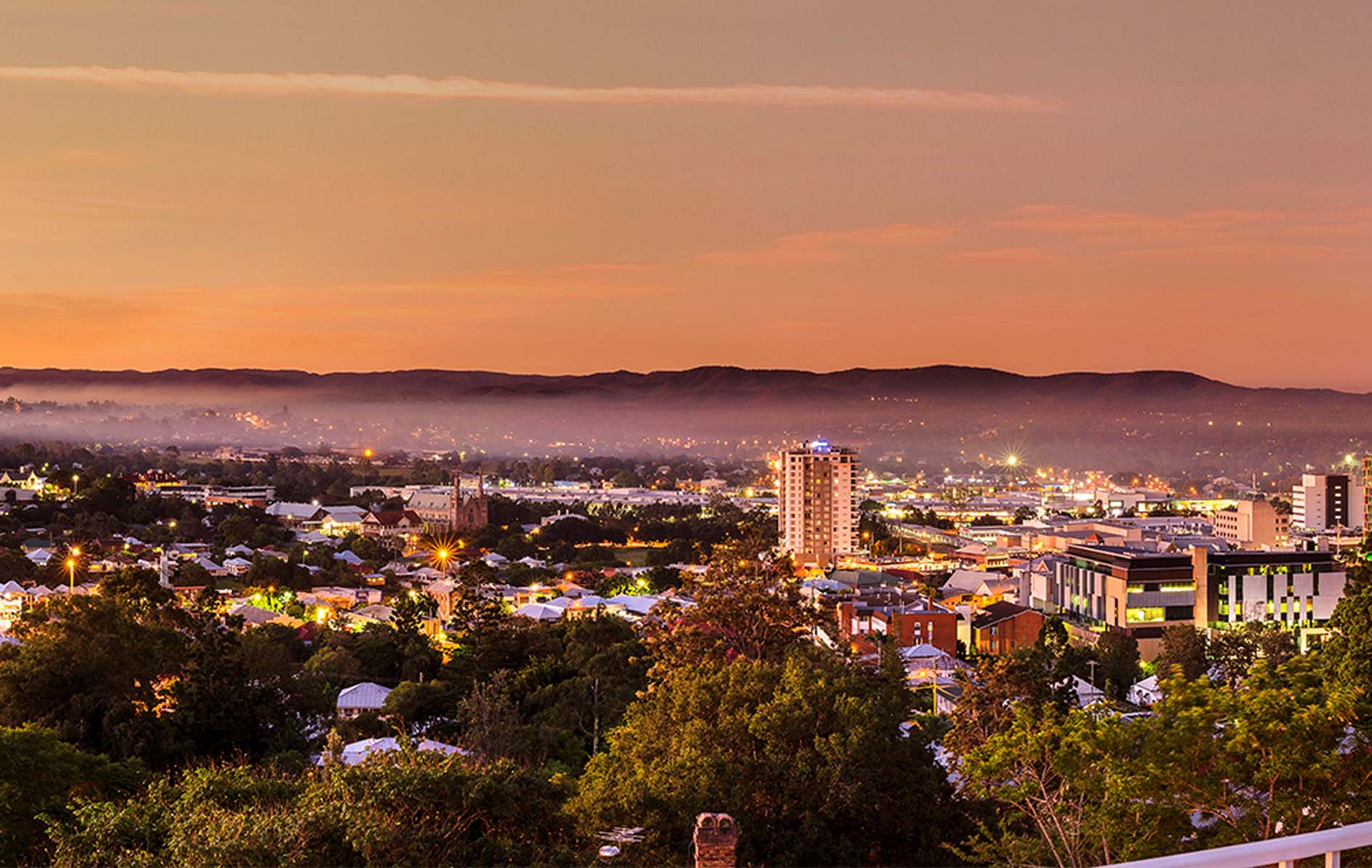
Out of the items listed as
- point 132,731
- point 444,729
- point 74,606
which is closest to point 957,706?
point 444,729

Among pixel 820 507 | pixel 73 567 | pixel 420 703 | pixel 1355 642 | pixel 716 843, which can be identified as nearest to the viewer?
pixel 716 843

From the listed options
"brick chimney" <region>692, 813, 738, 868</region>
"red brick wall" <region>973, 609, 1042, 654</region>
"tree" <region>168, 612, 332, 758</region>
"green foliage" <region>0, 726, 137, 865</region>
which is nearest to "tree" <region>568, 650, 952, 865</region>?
"brick chimney" <region>692, 813, 738, 868</region>

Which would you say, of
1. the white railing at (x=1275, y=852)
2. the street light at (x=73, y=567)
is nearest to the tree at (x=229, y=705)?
the white railing at (x=1275, y=852)

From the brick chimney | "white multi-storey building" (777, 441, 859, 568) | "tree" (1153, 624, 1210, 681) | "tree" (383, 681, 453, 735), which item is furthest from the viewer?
"white multi-storey building" (777, 441, 859, 568)

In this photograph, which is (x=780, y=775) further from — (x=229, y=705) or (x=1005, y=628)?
(x=1005, y=628)

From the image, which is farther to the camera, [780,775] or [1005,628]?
[1005,628]

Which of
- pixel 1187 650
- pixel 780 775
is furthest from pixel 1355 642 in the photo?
pixel 1187 650

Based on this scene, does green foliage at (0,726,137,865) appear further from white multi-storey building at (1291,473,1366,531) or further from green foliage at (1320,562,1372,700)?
white multi-storey building at (1291,473,1366,531)
